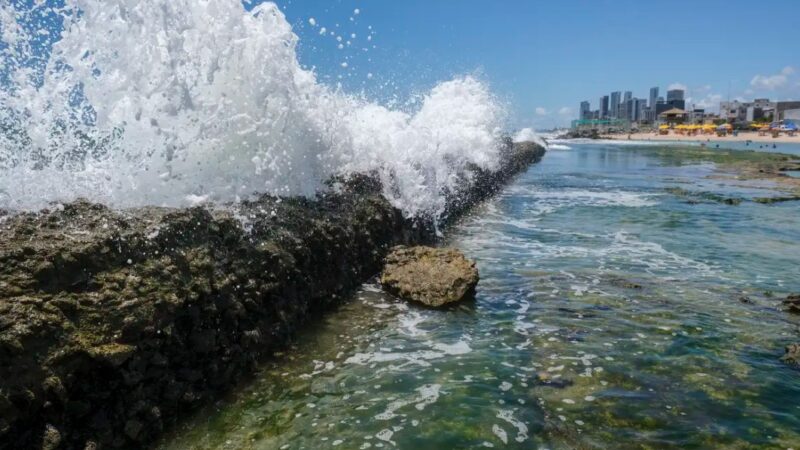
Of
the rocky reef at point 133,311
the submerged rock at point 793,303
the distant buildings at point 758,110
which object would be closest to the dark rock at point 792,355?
the submerged rock at point 793,303

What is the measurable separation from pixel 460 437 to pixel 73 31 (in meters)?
4.56

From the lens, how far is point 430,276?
6289 millimetres

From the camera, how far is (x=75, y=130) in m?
4.73

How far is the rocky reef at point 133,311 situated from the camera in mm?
2875

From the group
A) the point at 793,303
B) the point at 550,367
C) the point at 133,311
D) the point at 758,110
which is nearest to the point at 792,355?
the point at 793,303

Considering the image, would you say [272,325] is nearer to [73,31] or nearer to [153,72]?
[153,72]

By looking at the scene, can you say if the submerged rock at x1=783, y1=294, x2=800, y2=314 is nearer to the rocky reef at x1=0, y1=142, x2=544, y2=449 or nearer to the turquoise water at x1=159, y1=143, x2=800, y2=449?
the turquoise water at x1=159, y1=143, x2=800, y2=449

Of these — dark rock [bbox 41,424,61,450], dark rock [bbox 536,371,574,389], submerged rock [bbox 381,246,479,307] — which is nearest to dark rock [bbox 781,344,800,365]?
dark rock [bbox 536,371,574,389]

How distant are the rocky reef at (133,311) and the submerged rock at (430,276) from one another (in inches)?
50.2

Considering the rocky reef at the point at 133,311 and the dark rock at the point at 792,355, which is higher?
the rocky reef at the point at 133,311

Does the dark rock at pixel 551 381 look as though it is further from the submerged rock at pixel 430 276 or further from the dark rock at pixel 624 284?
the dark rock at pixel 624 284

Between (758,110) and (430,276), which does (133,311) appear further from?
(758,110)

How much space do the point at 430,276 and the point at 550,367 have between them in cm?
205

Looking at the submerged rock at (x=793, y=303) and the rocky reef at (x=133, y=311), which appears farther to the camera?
the submerged rock at (x=793, y=303)
